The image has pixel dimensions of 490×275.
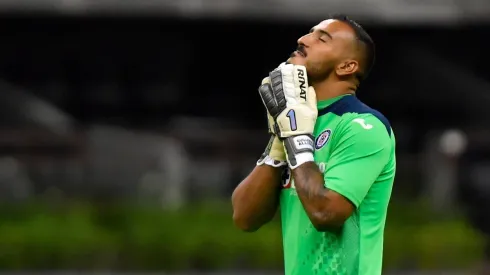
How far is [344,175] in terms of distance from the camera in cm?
416

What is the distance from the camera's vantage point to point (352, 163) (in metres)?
4.19

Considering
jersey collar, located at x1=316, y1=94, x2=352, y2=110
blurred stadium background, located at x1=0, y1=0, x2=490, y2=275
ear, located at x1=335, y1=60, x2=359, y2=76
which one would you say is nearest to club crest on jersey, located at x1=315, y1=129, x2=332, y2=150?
jersey collar, located at x1=316, y1=94, x2=352, y2=110

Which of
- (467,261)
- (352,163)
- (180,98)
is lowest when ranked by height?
(467,261)

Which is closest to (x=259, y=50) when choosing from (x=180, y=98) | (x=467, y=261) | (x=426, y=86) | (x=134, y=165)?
(x=180, y=98)

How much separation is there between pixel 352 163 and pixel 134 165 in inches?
464

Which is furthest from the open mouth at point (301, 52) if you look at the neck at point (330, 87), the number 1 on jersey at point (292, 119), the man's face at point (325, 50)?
the number 1 on jersey at point (292, 119)

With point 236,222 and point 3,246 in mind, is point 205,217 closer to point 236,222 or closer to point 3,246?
point 3,246

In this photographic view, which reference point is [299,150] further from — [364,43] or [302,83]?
[364,43]

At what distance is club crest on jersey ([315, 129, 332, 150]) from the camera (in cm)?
432

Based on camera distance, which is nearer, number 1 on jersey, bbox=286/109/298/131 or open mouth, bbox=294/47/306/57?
number 1 on jersey, bbox=286/109/298/131

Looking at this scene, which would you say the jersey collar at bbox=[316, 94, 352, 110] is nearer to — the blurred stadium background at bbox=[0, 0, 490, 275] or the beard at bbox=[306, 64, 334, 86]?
the beard at bbox=[306, 64, 334, 86]

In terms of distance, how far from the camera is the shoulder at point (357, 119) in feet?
14.0

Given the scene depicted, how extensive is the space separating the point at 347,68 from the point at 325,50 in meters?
0.10

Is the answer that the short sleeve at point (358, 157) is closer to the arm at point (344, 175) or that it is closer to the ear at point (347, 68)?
the arm at point (344, 175)
